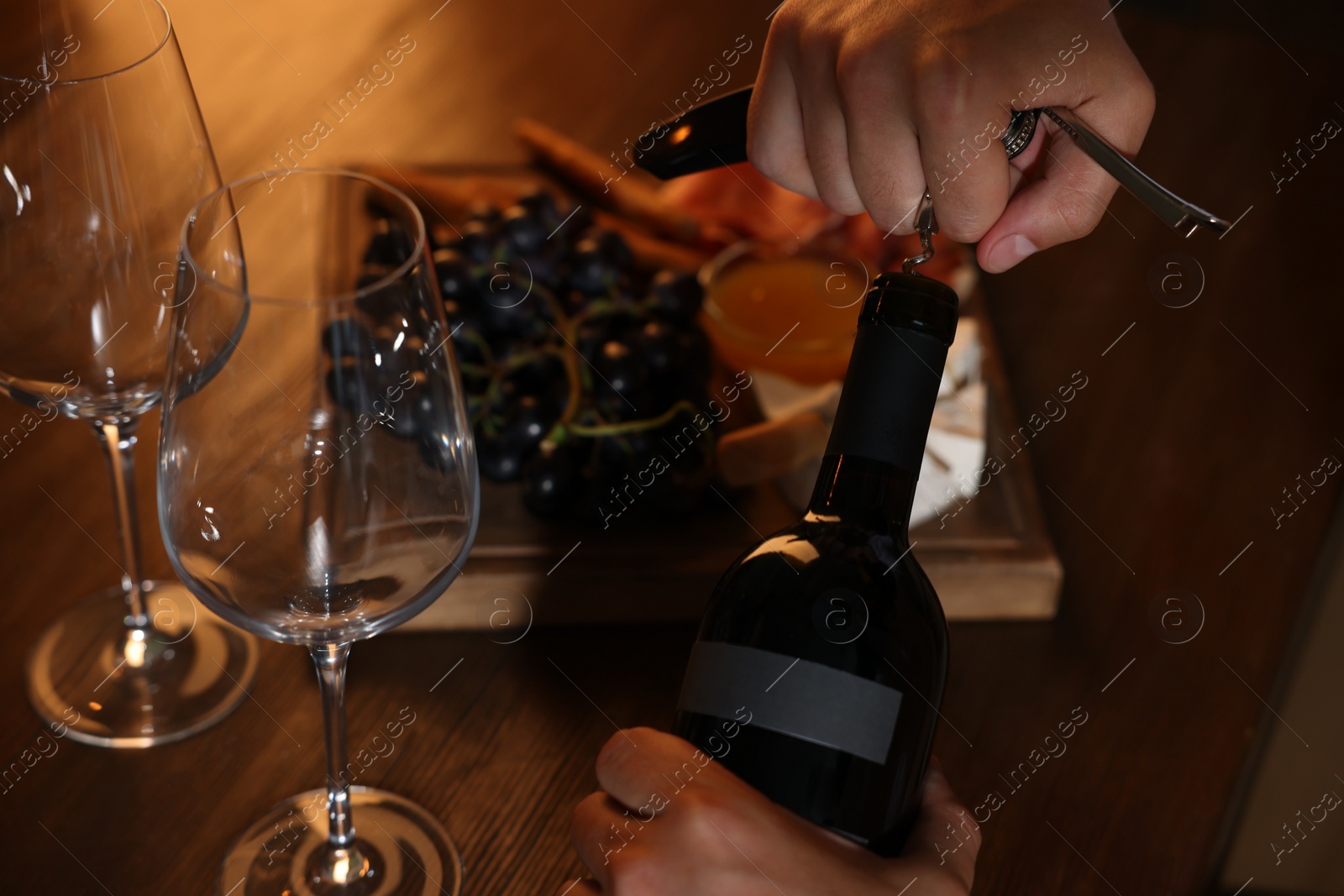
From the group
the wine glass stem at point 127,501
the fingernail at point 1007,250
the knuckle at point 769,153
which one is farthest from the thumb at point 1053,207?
the wine glass stem at point 127,501

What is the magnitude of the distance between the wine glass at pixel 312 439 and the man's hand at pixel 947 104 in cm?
20

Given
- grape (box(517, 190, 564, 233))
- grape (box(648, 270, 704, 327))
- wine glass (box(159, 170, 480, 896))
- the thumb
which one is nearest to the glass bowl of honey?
grape (box(648, 270, 704, 327))

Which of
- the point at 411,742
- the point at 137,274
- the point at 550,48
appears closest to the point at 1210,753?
the point at 411,742

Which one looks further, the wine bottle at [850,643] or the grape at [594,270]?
the grape at [594,270]

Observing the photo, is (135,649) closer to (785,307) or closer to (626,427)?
(626,427)

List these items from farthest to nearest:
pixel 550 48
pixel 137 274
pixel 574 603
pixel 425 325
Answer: pixel 550 48
pixel 574 603
pixel 137 274
pixel 425 325

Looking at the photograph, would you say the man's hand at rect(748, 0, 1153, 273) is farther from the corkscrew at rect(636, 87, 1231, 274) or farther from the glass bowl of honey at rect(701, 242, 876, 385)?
the glass bowl of honey at rect(701, 242, 876, 385)

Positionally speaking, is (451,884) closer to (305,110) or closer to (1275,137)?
(305,110)

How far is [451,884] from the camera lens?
0.54m

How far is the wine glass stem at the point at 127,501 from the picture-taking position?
57 centimetres

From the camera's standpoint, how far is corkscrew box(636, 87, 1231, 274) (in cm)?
42

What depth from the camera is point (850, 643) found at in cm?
44

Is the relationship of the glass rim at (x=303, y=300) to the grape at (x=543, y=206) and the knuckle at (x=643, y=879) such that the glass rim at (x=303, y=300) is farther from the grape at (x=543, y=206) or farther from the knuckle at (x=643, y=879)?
the grape at (x=543, y=206)

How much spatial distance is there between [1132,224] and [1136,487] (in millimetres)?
305
